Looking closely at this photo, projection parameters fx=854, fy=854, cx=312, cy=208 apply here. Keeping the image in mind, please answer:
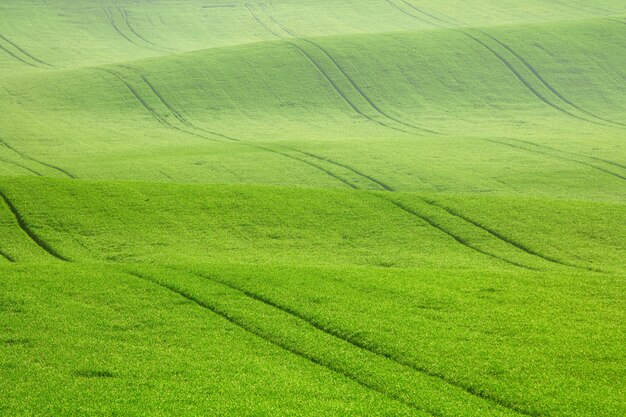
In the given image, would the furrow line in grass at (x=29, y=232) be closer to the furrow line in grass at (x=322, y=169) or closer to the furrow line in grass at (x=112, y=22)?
the furrow line in grass at (x=322, y=169)

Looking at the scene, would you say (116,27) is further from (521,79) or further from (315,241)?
(315,241)

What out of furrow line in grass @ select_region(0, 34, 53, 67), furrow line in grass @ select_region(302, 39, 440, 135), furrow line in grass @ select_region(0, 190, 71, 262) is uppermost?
furrow line in grass @ select_region(0, 190, 71, 262)

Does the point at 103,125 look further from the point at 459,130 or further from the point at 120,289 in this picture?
the point at 120,289

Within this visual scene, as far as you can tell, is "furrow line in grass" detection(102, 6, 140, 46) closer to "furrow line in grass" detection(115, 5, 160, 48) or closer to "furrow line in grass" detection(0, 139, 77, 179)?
"furrow line in grass" detection(115, 5, 160, 48)

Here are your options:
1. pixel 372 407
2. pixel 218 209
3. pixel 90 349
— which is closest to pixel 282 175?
pixel 218 209

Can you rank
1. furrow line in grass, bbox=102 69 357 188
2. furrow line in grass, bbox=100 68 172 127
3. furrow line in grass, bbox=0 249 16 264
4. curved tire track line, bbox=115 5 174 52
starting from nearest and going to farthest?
furrow line in grass, bbox=0 249 16 264 → furrow line in grass, bbox=102 69 357 188 → furrow line in grass, bbox=100 68 172 127 → curved tire track line, bbox=115 5 174 52

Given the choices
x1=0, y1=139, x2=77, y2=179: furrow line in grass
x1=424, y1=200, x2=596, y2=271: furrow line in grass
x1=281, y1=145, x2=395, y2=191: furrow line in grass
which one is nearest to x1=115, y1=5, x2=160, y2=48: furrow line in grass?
x1=0, y1=139, x2=77, y2=179: furrow line in grass

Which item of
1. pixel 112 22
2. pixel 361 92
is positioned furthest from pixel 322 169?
pixel 112 22
